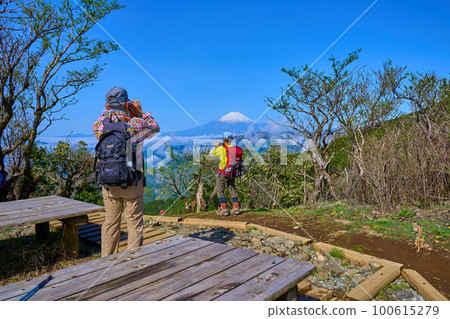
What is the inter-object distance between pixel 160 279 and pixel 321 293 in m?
1.81

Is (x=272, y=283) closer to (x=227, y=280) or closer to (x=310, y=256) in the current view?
(x=227, y=280)

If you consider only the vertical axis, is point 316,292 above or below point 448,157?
below

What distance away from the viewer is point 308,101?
33.3 ft

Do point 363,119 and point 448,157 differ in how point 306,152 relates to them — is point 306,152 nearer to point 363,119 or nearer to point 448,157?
point 363,119

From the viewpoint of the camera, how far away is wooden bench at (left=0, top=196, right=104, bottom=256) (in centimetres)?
371

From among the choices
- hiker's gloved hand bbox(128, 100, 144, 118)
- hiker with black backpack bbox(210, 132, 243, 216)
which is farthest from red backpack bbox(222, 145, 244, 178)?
hiker's gloved hand bbox(128, 100, 144, 118)

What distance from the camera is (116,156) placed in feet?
10.0

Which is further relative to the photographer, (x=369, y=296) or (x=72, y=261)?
(x=72, y=261)

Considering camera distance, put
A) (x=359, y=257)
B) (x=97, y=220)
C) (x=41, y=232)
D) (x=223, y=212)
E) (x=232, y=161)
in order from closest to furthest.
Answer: (x=359, y=257) → (x=41, y=232) → (x=97, y=220) → (x=232, y=161) → (x=223, y=212)

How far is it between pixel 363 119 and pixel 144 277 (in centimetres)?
1011

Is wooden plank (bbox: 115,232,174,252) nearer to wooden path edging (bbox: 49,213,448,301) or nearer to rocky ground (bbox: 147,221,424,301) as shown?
wooden path edging (bbox: 49,213,448,301)
